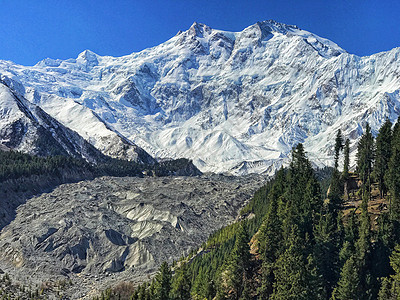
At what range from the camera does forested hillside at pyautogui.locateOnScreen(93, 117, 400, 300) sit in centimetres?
5862

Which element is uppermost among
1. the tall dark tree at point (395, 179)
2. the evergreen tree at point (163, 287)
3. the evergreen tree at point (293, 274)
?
the tall dark tree at point (395, 179)

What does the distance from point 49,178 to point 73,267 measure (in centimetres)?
8958

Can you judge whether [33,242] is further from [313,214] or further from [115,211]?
[313,214]

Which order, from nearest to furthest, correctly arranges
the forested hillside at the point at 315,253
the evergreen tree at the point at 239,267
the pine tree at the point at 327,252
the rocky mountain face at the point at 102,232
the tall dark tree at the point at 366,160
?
1. the forested hillside at the point at 315,253
2. the pine tree at the point at 327,252
3. the evergreen tree at the point at 239,267
4. the tall dark tree at the point at 366,160
5. the rocky mountain face at the point at 102,232

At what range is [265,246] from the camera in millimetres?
71062

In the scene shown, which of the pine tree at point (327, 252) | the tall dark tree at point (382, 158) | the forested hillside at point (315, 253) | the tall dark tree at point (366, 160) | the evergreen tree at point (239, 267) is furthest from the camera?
the tall dark tree at point (366, 160)

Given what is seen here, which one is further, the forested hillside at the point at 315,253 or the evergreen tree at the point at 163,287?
the evergreen tree at the point at 163,287

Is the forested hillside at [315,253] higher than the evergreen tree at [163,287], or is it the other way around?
the forested hillside at [315,253]

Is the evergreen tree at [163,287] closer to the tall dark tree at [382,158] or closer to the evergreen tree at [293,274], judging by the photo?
the evergreen tree at [293,274]

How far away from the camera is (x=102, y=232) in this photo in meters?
132

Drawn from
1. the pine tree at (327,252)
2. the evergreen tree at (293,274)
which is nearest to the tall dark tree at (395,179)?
the pine tree at (327,252)

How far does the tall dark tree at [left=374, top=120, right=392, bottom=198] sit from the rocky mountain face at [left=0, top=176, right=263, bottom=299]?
60.2 metres

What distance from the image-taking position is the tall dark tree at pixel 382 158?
83.8 meters

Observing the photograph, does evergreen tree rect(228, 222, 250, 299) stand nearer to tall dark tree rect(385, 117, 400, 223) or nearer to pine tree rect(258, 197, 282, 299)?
pine tree rect(258, 197, 282, 299)
